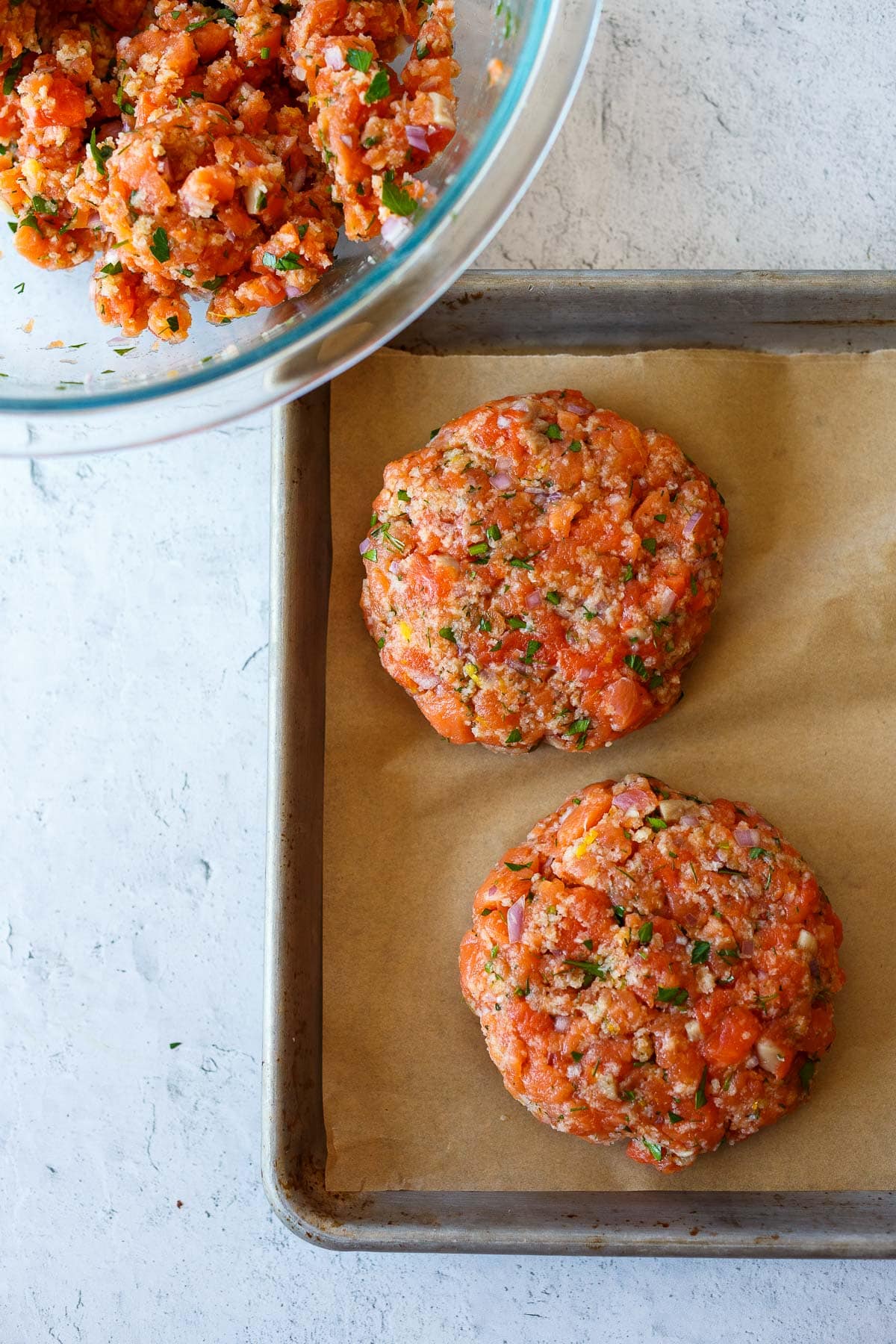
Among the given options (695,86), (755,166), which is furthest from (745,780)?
(695,86)

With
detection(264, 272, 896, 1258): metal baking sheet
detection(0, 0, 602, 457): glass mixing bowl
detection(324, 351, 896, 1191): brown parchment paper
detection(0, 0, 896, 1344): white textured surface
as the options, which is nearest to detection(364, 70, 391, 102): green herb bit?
detection(0, 0, 602, 457): glass mixing bowl

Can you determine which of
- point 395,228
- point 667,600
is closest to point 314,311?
point 395,228

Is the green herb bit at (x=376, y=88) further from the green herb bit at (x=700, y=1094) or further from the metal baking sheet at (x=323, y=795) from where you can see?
the green herb bit at (x=700, y=1094)

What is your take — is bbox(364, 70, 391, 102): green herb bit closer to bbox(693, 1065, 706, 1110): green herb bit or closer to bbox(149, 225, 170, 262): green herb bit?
bbox(149, 225, 170, 262): green herb bit

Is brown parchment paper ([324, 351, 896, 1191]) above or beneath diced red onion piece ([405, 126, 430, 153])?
beneath

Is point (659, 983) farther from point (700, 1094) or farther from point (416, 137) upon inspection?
point (416, 137)

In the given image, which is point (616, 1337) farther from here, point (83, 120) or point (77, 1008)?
point (83, 120)
